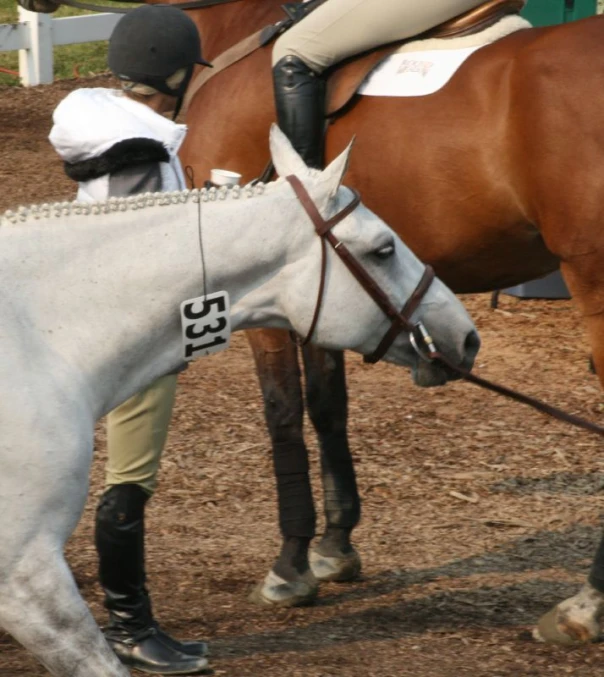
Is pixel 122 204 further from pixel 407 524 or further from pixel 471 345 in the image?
pixel 407 524

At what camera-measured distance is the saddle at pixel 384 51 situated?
5164 mm

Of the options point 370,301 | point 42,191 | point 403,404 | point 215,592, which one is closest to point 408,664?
point 215,592

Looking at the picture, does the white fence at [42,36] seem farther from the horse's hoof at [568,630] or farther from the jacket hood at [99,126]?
the horse's hoof at [568,630]

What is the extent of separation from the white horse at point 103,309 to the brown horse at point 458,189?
1240 millimetres

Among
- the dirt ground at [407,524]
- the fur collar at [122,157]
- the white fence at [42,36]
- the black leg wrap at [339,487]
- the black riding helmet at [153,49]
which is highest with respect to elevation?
the black riding helmet at [153,49]

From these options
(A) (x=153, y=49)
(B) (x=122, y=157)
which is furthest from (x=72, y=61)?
(B) (x=122, y=157)

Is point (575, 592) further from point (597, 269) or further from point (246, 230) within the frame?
point (246, 230)

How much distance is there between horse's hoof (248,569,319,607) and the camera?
489 cm

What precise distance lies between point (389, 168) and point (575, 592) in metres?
1.70

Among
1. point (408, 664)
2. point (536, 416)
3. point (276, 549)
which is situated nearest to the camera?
point (408, 664)

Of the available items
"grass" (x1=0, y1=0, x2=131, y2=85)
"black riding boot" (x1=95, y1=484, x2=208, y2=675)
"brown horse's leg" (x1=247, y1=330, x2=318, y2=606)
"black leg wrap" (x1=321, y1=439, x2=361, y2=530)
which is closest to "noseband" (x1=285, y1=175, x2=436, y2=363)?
"black riding boot" (x1=95, y1=484, x2=208, y2=675)

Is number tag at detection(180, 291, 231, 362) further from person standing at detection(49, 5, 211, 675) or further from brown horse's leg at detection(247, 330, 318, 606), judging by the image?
brown horse's leg at detection(247, 330, 318, 606)

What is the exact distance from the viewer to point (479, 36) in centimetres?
513

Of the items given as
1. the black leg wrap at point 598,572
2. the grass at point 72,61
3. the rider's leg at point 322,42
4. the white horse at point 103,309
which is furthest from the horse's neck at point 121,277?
the grass at point 72,61
